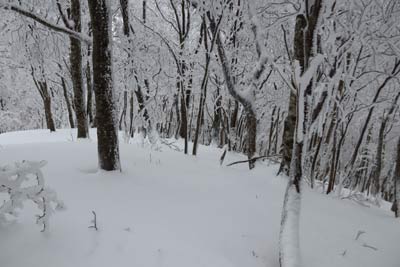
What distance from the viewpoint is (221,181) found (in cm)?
427

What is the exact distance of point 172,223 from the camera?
2.82 meters

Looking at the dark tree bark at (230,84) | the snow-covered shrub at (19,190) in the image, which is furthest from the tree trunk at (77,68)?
the snow-covered shrub at (19,190)

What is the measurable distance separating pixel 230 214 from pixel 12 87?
23.8 metres

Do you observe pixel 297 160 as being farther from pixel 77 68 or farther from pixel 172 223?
pixel 77 68

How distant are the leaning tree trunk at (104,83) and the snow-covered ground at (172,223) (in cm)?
28

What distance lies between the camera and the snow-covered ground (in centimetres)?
229

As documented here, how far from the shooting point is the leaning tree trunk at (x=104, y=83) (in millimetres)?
3359

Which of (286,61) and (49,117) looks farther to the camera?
(49,117)

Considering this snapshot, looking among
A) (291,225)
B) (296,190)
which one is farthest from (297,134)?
(291,225)

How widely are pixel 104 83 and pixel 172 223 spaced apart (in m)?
1.77

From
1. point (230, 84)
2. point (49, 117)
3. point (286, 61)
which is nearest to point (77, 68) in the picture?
point (230, 84)

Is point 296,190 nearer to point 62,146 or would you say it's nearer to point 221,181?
point 221,181

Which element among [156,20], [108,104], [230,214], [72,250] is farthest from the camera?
[156,20]

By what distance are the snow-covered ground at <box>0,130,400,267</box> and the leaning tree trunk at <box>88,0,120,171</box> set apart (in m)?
0.28
